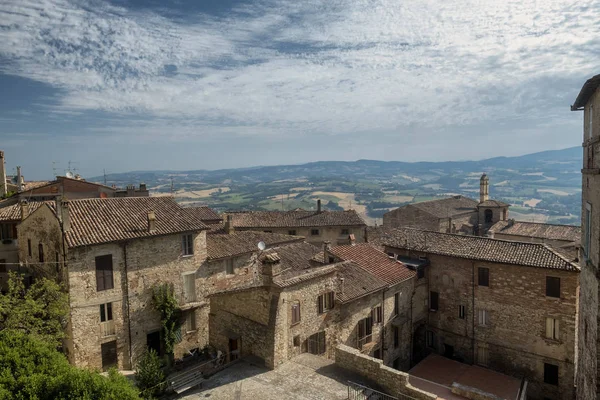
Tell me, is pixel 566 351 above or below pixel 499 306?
below

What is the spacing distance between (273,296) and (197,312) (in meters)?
11.9

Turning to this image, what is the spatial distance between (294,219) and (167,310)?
36.0 meters

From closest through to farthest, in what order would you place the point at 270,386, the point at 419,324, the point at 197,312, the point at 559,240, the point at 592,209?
1. the point at 592,209
2. the point at 270,386
3. the point at 197,312
4. the point at 419,324
5. the point at 559,240

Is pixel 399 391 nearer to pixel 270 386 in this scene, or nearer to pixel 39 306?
pixel 270 386

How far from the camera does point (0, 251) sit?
31891mm

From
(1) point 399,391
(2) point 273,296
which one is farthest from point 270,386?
(1) point 399,391

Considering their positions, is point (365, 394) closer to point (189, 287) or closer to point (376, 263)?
point (376, 263)

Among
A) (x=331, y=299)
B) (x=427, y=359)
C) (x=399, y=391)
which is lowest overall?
(x=427, y=359)

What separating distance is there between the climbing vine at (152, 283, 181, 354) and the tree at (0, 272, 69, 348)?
5.77 meters

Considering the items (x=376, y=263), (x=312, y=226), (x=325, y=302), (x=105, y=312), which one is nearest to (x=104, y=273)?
(x=105, y=312)

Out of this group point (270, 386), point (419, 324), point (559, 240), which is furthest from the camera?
point (559, 240)

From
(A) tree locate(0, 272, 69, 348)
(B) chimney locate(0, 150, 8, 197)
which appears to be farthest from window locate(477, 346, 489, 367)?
(B) chimney locate(0, 150, 8, 197)

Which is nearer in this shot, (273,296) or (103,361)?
(273,296)

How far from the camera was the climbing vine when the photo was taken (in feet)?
94.4
